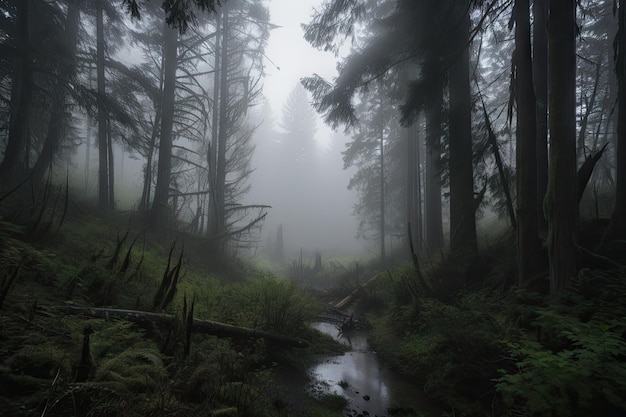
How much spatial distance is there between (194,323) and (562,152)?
247 inches

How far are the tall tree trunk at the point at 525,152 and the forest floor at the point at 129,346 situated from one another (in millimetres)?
Result: 4295

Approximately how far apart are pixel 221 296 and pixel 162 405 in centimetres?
422

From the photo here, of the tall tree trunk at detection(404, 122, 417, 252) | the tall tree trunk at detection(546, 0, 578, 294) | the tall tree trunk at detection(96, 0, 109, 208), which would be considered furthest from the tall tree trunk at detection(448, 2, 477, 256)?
the tall tree trunk at detection(96, 0, 109, 208)

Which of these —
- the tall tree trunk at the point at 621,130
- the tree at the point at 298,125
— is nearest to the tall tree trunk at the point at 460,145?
the tall tree trunk at the point at 621,130

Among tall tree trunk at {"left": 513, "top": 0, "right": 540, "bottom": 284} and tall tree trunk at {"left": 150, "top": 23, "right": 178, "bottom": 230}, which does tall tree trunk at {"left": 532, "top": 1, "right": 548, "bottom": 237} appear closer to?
tall tree trunk at {"left": 513, "top": 0, "right": 540, "bottom": 284}

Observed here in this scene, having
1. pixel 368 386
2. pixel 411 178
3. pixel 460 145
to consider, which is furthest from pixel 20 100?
pixel 411 178

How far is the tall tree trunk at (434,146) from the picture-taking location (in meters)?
8.06

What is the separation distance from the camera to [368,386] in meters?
5.15

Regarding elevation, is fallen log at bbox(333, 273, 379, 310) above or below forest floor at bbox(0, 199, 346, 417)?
below

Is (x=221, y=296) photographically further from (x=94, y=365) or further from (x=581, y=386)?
(x=581, y=386)

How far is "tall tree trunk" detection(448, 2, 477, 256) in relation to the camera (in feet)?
28.2

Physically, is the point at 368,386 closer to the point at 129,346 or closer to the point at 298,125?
the point at 129,346

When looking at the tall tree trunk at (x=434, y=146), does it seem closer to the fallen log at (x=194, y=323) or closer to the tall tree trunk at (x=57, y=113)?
the fallen log at (x=194, y=323)

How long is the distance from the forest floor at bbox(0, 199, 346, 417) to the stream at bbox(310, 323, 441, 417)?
304 millimetres
